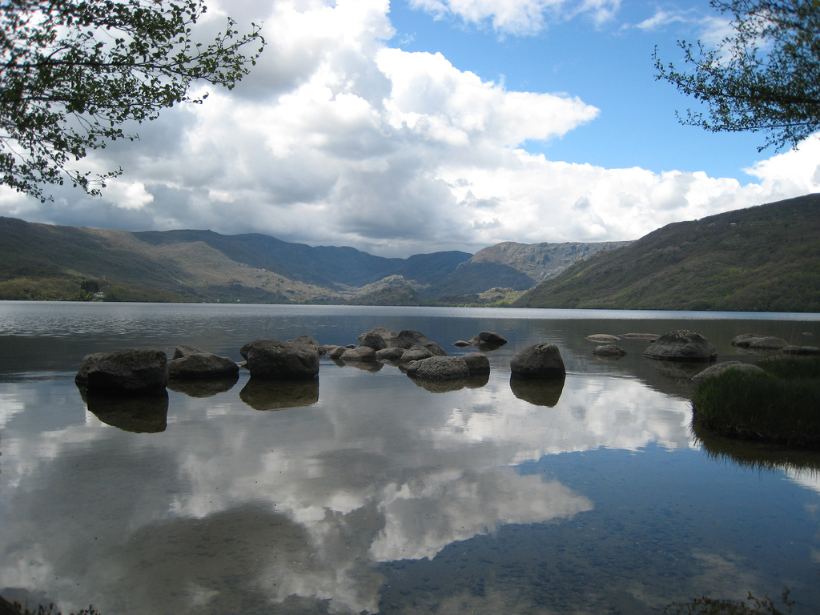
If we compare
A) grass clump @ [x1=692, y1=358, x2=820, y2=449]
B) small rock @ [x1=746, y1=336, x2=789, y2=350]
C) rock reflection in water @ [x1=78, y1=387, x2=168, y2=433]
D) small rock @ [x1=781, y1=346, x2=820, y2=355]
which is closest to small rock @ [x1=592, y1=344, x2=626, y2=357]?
small rock @ [x1=781, y1=346, x2=820, y2=355]

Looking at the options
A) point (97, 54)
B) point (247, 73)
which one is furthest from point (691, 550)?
point (97, 54)

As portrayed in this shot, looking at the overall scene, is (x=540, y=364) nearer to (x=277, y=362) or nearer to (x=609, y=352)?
(x=277, y=362)

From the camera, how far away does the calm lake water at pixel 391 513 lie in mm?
7215

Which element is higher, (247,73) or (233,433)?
(247,73)

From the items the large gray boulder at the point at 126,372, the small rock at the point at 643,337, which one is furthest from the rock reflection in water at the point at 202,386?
the small rock at the point at 643,337

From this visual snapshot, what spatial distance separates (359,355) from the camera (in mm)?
41188

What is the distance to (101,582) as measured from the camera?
729 cm

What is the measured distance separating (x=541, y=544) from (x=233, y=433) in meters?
10.9

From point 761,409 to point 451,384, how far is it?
1489 centimetres

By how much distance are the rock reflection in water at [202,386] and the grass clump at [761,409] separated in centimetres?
2008

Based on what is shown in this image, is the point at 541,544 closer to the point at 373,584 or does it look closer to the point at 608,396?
the point at 373,584

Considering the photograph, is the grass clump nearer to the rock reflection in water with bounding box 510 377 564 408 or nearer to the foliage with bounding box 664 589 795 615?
the rock reflection in water with bounding box 510 377 564 408

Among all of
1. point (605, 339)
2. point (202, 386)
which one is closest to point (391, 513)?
point (202, 386)

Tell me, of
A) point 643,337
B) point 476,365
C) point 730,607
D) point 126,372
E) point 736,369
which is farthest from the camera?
point 643,337
